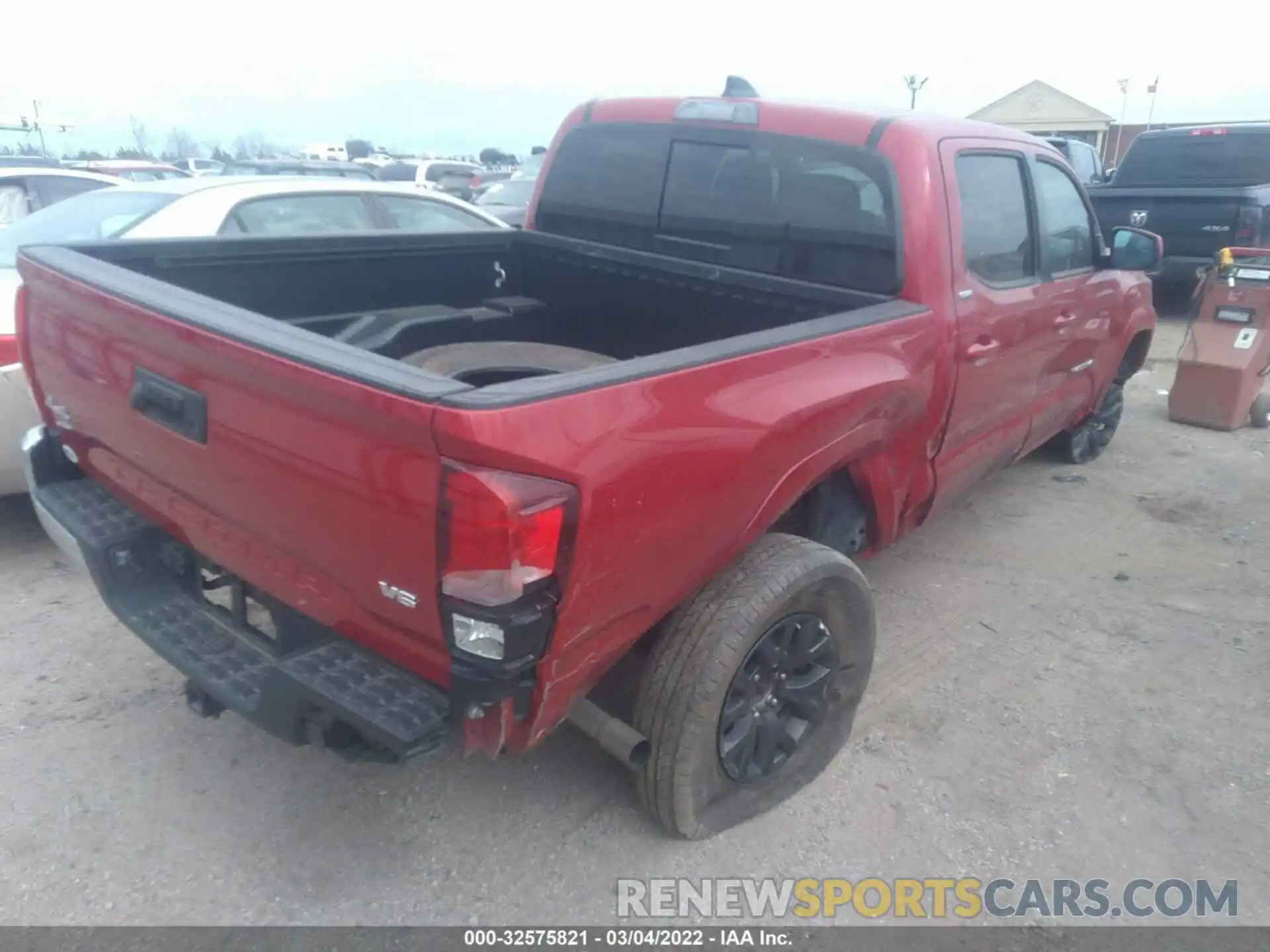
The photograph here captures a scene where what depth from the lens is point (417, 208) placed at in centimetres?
605

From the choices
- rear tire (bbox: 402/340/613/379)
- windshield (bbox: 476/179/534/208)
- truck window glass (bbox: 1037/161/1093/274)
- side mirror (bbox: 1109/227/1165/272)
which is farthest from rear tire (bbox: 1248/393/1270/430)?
windshield (bbox: 476/179/534/208)

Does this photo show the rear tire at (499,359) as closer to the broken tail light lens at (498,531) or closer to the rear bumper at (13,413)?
the broken tail light lens at (498,531)

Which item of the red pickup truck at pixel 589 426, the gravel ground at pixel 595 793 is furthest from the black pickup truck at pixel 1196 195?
the gravel ground at pixel 595 793

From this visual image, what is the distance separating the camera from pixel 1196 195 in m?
9.23

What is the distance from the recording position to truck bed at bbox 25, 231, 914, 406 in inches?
110

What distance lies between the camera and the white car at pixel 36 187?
22.5 ft

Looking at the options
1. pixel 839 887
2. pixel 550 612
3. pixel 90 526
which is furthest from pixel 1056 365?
pixel 90 526

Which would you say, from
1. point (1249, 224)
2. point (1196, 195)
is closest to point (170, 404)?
point (1196, 195)

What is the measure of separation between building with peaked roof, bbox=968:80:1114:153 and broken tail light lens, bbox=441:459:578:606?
141ft

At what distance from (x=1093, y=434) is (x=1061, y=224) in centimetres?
222

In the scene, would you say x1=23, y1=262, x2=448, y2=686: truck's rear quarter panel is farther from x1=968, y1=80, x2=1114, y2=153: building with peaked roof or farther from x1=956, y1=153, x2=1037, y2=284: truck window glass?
x1=968, y1=80, x2=1114, y2=153: building with peaked roof

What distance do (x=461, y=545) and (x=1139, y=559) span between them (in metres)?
4.03

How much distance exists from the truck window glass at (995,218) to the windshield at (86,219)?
3.97m

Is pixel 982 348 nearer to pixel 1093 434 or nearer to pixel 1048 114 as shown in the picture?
pixel 1093 434
